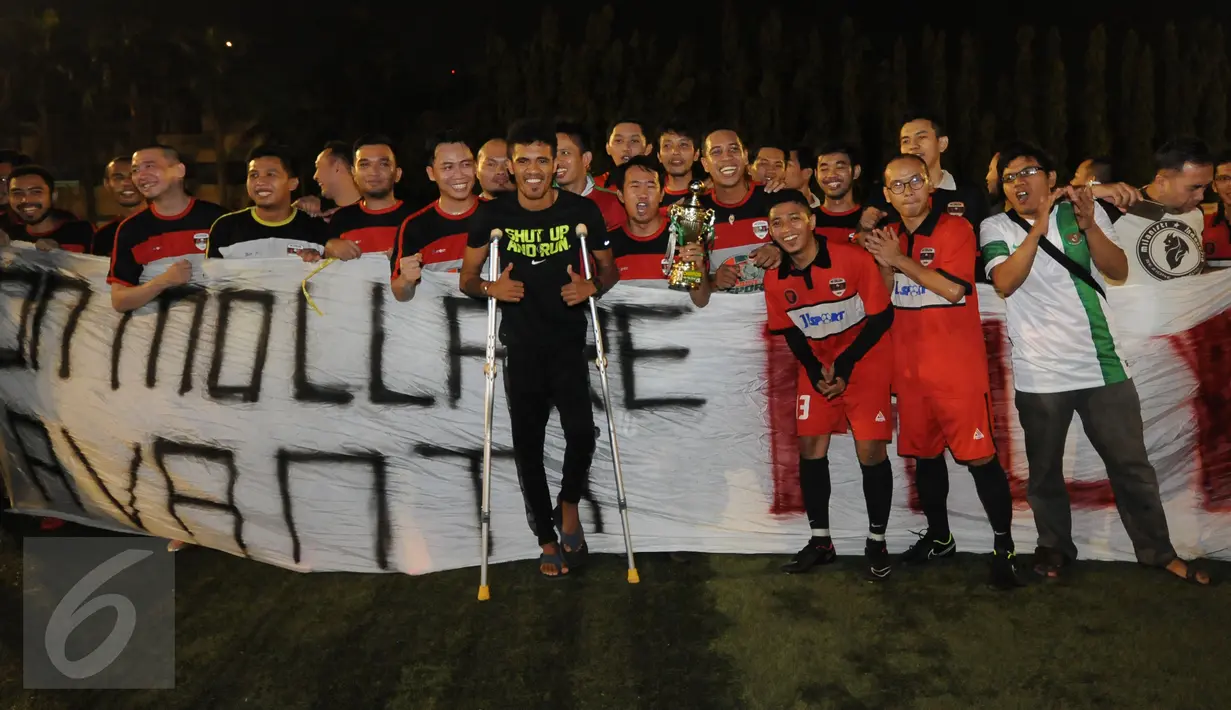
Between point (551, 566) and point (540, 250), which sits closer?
point (540, 250)

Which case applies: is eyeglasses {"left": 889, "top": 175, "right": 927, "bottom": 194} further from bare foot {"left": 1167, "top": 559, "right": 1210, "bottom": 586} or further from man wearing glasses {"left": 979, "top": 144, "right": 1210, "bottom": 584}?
bare foot {"left": 1167, "top": 559, "right": 1210, "bottom": 586}

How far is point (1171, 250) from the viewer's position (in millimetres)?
5879

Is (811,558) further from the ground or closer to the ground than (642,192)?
closer to the ground

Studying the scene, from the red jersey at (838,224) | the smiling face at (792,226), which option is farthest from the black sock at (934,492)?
the red jersey at (838,224)

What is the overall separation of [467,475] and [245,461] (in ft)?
4.56

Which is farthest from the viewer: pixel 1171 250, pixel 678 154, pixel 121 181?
pixel 121 181

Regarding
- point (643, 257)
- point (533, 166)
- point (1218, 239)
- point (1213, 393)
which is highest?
point (533, 166)

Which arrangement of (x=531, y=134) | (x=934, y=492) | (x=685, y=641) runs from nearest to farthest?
(x=685, y=641)
(x=531, y=134)
(x=934, y=492)

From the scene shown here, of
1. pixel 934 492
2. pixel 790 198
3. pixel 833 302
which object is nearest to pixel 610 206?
pixel 790 198

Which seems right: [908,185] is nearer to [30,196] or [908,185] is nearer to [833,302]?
[833,302]

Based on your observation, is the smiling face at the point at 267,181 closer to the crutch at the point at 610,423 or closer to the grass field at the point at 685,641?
the crutch at the point at 610,423

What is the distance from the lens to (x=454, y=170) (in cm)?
607

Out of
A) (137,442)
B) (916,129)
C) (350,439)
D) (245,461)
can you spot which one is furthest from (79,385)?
(916,129)

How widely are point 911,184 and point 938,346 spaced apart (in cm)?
92
